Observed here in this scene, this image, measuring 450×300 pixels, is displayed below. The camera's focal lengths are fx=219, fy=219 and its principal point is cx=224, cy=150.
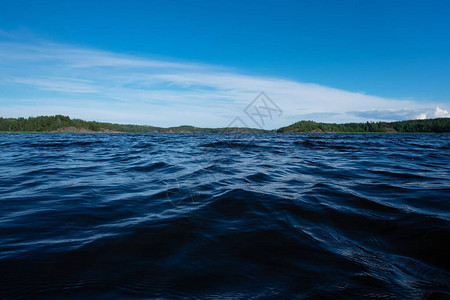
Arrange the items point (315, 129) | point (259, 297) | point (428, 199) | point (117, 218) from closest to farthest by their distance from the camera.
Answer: point (259, 297) < point (117, 218) < point (428, 199) < point (315, 129)

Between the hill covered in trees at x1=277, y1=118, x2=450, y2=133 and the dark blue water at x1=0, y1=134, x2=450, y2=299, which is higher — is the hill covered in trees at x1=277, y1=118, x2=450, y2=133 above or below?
above

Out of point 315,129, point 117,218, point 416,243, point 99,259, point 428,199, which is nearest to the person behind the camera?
point 99,259

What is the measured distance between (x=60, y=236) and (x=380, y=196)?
6.01 metres

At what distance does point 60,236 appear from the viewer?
9.82 ft

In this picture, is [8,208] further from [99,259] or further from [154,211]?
[99,259]

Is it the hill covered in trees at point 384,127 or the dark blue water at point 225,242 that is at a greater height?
the hill covered in trees at point 384,127

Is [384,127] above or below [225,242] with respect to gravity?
above

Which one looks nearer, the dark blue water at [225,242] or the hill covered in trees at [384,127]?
the dark blue water at [225,242]

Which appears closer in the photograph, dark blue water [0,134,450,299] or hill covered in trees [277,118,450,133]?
dark blue water [0,134,450,299]

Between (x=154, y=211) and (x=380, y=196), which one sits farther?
(x=380, y=196)

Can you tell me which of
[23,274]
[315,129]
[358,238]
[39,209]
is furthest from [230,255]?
[315,129]

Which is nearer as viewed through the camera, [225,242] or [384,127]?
[225,242]

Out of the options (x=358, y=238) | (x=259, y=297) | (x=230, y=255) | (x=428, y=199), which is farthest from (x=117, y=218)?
(x=428, y=199)

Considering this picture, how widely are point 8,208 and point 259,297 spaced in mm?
4838
